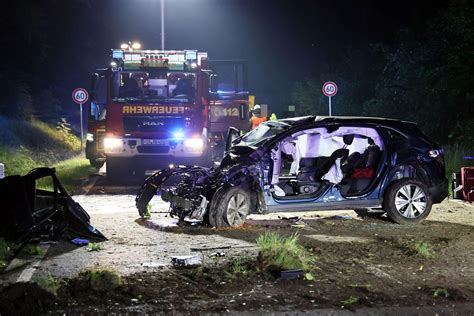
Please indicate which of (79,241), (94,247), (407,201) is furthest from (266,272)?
(407,201)

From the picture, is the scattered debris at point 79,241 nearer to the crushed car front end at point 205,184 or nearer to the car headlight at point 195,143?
the crushed car front end at point 205,184

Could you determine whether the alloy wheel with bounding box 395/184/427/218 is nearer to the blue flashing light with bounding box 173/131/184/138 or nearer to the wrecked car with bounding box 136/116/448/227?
the wrecked car with bounding box 136/116/448/227

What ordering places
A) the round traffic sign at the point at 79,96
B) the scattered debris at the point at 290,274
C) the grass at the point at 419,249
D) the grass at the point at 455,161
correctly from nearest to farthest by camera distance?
the scattered debris at the point at 290,274
the grass at the point at 419,249
the grass at the point at 455,161
the round traffic sign at the point at 79,96

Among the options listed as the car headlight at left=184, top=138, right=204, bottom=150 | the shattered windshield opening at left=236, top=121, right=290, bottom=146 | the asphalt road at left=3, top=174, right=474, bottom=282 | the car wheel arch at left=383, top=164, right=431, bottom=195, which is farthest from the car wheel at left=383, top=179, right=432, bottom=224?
the car headlight at left=184, top=138, right=204, bottom=150

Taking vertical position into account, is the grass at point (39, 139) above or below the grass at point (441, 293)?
above

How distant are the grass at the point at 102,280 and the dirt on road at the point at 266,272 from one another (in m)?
0.05

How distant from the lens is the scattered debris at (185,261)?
6.54 meters

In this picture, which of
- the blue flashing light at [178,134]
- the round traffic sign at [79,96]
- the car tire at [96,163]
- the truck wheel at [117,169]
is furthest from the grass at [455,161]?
the round traffic sign at [79,96]

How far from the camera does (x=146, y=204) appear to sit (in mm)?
9641

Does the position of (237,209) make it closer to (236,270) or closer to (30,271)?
(236,270)

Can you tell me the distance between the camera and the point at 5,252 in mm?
6859

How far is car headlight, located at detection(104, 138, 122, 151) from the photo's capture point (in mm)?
14992

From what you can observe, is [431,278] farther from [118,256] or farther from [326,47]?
[326,47]

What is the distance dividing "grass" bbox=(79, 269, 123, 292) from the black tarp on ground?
72.1 inches
